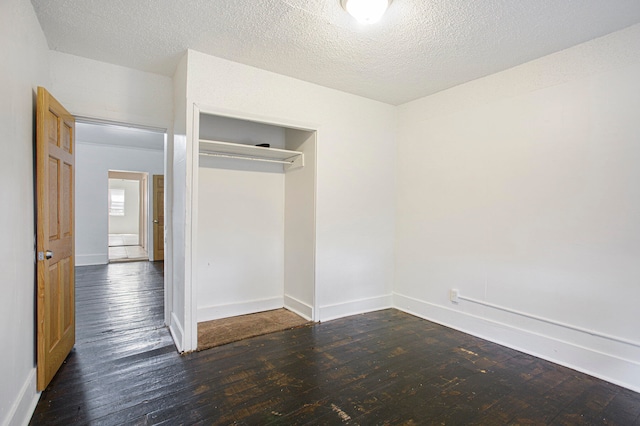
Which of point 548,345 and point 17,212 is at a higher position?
point 17,212

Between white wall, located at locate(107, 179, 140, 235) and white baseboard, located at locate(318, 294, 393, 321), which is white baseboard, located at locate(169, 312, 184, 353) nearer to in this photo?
white baseboard, located at locate(318, 294, 393, 321)

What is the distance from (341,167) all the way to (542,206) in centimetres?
202

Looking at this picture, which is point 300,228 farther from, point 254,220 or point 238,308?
point 238,308

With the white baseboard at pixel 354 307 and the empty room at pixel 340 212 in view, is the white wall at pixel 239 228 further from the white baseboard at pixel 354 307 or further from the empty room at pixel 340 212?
the white baseboard at pixel 354 307

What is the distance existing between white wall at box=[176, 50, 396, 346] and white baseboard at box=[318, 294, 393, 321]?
0.01 metres

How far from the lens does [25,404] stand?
74.1 inches

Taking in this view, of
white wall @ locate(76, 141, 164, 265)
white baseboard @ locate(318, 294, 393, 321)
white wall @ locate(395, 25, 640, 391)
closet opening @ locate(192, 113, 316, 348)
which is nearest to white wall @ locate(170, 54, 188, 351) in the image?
closet opening @ locate(192, 113, 316, 348)

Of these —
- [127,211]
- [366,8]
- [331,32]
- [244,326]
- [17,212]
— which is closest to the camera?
[17,212]

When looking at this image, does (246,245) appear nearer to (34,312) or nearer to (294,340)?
(294,340)

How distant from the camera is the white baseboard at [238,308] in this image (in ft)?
11.8

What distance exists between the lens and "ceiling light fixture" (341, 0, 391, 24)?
2.00 m

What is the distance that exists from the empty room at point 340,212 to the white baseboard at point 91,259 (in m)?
3.12

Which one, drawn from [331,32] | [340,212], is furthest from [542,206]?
[331,32]

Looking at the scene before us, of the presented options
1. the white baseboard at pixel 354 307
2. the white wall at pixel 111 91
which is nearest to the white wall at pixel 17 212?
the white wall at pixel 111 91
